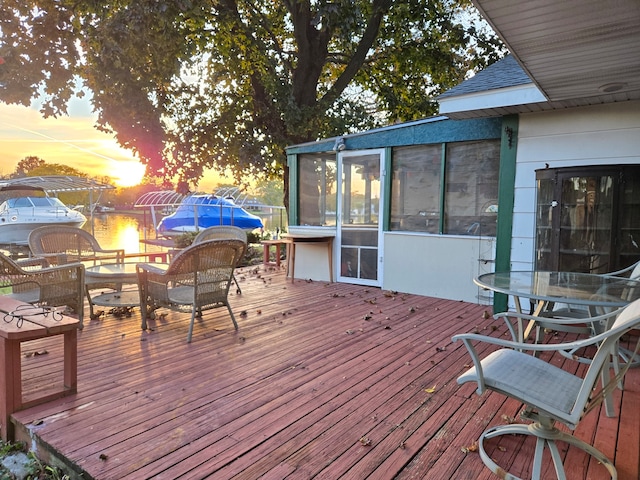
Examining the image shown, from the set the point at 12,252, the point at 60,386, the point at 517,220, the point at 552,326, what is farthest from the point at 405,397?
the point at 12,252

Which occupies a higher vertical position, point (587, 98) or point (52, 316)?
point (587, 98)

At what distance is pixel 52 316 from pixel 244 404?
1344 mm

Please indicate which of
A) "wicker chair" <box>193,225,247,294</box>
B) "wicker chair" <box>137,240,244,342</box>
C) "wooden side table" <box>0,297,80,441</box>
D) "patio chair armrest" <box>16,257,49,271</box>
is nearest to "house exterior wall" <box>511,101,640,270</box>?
"wicker chair" <box>137,240,244,342</box>

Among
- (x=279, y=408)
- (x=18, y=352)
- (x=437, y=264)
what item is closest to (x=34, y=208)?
(x=18, y=352)

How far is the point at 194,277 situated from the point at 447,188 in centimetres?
345

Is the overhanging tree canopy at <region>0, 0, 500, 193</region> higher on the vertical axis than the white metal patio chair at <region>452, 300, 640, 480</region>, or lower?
higher

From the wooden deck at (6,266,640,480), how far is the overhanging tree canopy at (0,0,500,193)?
569 centimetres

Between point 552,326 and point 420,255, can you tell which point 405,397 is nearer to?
point 552,326

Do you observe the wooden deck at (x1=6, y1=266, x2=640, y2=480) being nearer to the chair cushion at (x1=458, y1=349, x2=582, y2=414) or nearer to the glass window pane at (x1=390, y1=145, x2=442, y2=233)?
the chair cushion at (x1=458, y1=349, x2=582, y2=414)

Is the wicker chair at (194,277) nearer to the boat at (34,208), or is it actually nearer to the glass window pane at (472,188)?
the glass window pane at (472,188)

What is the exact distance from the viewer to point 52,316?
2.54m

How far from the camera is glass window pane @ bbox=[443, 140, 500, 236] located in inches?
196

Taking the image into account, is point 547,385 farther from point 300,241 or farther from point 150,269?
point 300,241

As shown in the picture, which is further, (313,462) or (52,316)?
(52,316)
